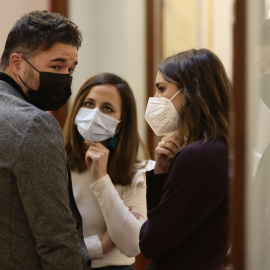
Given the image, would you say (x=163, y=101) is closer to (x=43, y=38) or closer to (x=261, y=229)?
(x=43, y=38)

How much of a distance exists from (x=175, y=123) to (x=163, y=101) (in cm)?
10

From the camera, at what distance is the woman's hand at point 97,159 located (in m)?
2.33

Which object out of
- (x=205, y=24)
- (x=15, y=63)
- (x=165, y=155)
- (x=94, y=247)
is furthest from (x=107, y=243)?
(x=205, y=24)

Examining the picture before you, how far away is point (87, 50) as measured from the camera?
346cm

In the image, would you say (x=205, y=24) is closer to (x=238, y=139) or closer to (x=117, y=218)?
(x=117, y=218)

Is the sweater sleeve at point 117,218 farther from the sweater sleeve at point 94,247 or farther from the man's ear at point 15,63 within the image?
the man's ear at point 15,63

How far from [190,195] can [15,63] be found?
2.42 feet

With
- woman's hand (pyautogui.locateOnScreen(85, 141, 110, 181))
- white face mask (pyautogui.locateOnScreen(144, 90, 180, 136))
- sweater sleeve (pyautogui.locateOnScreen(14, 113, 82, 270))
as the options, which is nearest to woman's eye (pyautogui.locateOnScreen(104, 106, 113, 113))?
woman's hand (pyautogui.locateOnScreen(85, 141, 110, 181))

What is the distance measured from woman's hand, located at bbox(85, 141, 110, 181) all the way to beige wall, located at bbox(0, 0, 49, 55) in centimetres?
117

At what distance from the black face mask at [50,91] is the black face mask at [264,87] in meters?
0.79

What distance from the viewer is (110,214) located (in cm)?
222

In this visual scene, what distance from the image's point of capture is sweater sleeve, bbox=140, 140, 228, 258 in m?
1.63

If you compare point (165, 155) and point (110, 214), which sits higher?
point (165, 155)

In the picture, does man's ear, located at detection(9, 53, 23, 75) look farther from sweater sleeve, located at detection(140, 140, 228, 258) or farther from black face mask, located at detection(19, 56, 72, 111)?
sweater sleeve, located at detection(140, 140, 228, 258)
